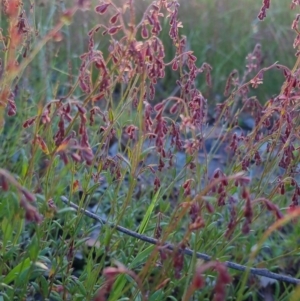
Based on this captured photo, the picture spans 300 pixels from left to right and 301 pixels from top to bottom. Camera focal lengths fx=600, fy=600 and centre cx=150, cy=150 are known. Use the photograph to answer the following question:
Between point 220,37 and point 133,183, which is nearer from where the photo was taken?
point 133,183

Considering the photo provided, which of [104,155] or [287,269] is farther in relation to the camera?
[287,269]

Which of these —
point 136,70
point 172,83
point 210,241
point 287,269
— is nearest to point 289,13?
point 172,83

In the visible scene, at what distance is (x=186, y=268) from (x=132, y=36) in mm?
976

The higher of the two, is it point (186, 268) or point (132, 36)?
point (132, 36)

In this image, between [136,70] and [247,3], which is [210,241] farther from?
[247,3]

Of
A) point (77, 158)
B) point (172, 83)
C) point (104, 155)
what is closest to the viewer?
point (77, 158)

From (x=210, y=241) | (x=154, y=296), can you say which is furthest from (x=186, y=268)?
(x=154, y=296)

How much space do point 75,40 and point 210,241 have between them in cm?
301

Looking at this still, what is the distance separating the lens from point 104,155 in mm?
2053

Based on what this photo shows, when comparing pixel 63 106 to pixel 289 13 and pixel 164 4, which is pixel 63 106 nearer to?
pixel 164 4

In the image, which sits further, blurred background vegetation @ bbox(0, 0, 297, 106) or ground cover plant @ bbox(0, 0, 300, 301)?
blurred background vegetation @ bbox(0, 0, 297, 106)

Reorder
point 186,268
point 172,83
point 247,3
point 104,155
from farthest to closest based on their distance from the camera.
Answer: point 247,3 → point 172,83 → point 186,268 → point 104,155

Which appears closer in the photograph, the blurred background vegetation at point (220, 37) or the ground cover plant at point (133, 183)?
the ground cover plant at point (133, 183)

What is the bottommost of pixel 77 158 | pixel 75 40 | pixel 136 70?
pixel 75 40
